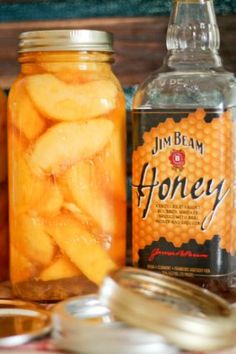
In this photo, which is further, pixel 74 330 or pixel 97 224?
pixel 97 224

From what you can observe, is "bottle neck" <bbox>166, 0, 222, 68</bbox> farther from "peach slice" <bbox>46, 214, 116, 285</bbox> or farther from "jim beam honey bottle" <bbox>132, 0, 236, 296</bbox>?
"peach slice" <bbox>46, 214, 116, 285</bbox>

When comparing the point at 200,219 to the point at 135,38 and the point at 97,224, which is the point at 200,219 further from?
the point at 135,38

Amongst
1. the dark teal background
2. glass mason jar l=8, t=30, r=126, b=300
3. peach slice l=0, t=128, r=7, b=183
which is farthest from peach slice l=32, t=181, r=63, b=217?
the dark teal background

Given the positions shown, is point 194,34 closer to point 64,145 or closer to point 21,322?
point 64,145

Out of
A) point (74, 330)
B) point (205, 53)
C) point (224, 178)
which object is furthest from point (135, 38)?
point (74, 330)

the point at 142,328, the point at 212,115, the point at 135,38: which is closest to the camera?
the point at 142,328

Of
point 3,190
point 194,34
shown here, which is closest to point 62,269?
point 3,190

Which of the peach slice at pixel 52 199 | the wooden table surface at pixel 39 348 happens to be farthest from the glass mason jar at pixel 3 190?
the wooden table surface at pixel 39 348
